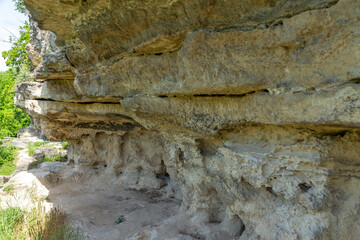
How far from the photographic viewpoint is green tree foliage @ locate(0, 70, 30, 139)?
42.9ft

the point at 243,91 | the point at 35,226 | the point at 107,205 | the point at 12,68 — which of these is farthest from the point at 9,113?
the point at 243,91

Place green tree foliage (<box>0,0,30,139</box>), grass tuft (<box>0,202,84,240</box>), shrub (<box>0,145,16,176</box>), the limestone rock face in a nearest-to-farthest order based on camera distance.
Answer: the limestone rock face < grass tuft (<box>0,202,84,240</box>) < shrub (<box>0,145,16,176</box>) < green tree foliage (<box>0,0,30,139</box>)

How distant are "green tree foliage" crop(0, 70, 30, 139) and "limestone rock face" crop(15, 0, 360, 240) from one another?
39.8 feet

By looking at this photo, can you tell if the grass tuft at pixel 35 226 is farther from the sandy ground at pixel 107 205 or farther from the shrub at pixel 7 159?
the shrub at pixel 7 159

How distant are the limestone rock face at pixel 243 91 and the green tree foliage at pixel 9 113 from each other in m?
12.1

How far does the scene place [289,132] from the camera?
2.21 m

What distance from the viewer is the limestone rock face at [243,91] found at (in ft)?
5.60

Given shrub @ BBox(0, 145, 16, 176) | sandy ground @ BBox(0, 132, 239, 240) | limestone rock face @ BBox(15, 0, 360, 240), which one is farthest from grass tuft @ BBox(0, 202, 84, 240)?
shrub @ BBox(0, 145, 16, 176)

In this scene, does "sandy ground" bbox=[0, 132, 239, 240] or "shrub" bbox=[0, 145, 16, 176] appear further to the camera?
"shrub" bbox=[0, 145, 16, 176]

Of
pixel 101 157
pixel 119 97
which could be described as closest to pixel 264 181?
pixel 119 97

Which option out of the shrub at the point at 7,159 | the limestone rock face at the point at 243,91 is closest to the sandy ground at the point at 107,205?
the limestone rock face at the point at 243,91

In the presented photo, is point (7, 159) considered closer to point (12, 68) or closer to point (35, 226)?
point (12, 68)

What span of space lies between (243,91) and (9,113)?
14693mm

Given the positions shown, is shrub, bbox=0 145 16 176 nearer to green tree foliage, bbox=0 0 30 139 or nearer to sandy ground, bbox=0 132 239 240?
green tree foliage, bbox=0 0 30 139
